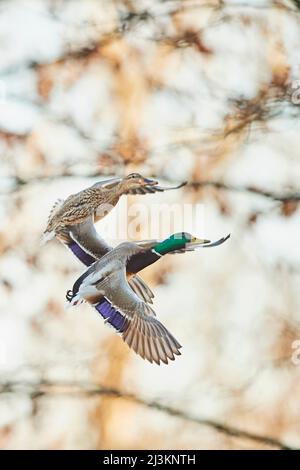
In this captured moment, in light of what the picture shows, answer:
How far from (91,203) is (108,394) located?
57 centimetres

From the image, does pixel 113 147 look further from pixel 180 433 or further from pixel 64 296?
pixel 180 433

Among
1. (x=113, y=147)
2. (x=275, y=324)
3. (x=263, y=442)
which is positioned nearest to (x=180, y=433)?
(x=263, y=442)

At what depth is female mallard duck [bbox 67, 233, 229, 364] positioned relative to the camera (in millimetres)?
2826

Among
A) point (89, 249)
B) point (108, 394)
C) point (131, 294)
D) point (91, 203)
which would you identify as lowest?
point (108, 394)

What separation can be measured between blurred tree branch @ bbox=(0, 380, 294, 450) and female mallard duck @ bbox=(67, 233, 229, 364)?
196mm

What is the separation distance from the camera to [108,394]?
298cm

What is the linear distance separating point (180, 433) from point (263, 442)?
0.80 feet

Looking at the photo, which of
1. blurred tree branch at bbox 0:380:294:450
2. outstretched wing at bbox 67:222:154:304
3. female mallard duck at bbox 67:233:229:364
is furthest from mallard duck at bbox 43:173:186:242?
blurred tree branch at bbox 0:380:294:450

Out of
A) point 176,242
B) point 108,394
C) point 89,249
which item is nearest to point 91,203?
point 89,249

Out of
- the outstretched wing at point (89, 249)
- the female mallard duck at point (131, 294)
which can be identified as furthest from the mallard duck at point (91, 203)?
the female mallard duck at point (131, 294)

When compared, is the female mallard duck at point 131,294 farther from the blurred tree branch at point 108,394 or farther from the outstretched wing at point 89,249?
the blurred tree branch at point 108,394

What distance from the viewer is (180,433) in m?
2.98

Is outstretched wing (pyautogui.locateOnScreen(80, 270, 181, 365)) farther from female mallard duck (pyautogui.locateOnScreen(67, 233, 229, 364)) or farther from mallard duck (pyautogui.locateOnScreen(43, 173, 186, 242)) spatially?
mallard duck (pyautogui.locateOnScreen(43, 173, 186, 242))

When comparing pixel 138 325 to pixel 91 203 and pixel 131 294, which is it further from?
pixel 91 203
